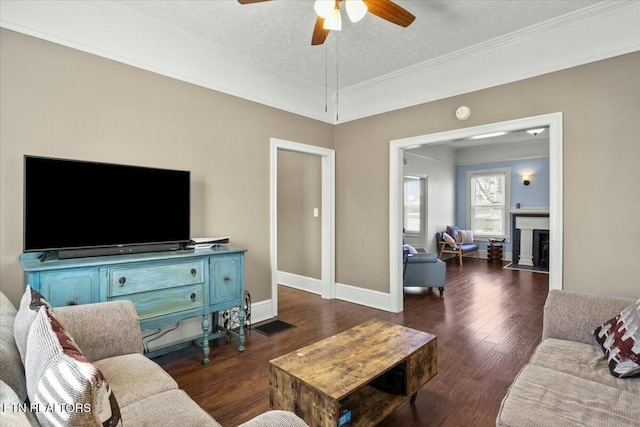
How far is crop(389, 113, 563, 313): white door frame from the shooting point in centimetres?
295

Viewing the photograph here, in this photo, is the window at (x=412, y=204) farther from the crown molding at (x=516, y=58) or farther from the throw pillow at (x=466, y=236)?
the crown molding at (x=516, y=58)

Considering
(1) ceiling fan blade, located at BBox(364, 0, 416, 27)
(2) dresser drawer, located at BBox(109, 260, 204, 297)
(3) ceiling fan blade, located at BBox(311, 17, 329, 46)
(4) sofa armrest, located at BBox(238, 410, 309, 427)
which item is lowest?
(4) sofa armrest, located at BBox(238, 410, 309, 427)

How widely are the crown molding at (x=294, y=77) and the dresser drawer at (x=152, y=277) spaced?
1.76m

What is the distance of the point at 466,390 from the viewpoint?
92.9 inches

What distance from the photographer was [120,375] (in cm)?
158

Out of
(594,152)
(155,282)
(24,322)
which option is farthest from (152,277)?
(594,152)

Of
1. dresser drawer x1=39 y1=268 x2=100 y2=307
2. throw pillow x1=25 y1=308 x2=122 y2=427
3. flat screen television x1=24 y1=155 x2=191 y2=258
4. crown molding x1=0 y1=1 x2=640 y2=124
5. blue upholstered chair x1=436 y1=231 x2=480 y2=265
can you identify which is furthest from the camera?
blue upholstered chair x1=436 y1=231 x2=480 y2=265

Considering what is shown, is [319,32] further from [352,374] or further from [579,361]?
[579,361]

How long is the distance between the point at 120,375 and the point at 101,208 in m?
1.43

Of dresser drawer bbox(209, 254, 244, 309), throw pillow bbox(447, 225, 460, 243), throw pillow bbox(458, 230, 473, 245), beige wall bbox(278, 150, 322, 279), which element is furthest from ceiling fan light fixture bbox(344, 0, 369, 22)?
throw pillow bbox(458, 230, 473, 245)

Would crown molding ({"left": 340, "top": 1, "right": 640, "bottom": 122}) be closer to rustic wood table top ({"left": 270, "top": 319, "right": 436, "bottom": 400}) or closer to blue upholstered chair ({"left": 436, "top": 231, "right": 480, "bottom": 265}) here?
rustic wood table top ({"left": 270, "top": 319, "right": 436, "bottom": 400})

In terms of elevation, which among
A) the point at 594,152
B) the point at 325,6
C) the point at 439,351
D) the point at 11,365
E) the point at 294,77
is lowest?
the point at 439,351

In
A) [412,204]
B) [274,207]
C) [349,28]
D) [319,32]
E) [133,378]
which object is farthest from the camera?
[412,204]

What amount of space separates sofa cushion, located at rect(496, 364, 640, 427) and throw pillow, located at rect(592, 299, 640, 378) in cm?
17
